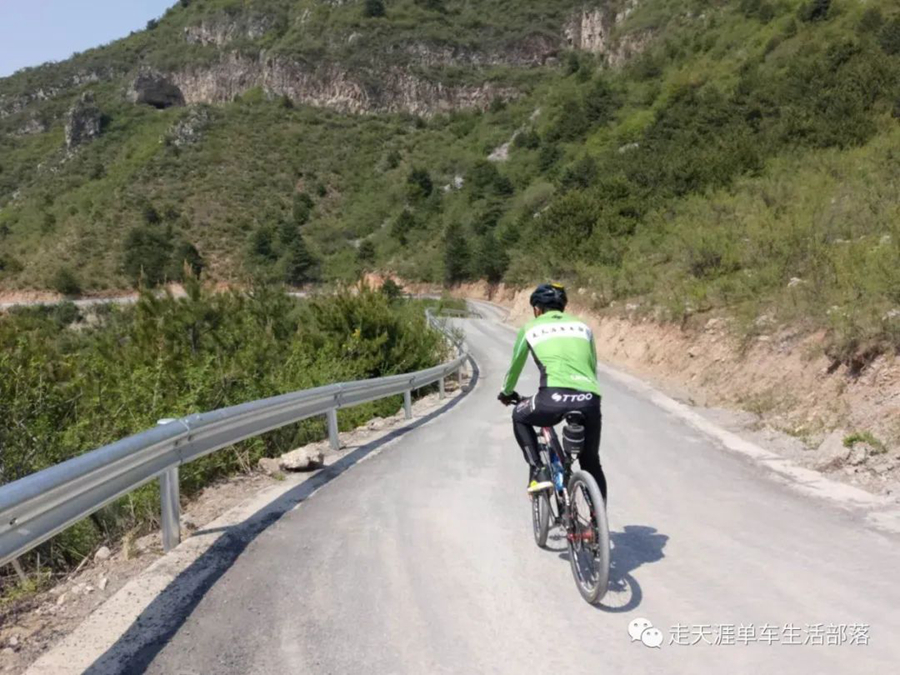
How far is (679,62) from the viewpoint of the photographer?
6769 centimetres

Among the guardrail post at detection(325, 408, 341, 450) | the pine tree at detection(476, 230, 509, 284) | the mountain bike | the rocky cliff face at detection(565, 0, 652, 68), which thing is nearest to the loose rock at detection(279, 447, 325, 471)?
the guardrail post at detection(325, 408, 341, 450)

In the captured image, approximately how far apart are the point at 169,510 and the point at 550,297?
3.33 metres

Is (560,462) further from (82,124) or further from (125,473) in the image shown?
(82,124)

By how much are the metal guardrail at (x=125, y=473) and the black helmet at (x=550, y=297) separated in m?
3.03

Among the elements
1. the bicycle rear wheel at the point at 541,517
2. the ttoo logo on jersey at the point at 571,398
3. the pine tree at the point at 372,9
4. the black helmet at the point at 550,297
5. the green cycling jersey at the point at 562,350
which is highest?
the pine tree at the point at 372,9

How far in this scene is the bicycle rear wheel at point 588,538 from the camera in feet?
13.1

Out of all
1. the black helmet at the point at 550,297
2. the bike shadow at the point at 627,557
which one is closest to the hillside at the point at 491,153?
the bike shadow at the point at 627,557

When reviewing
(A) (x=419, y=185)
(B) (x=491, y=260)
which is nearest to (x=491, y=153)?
(A) (x=419, y=185)

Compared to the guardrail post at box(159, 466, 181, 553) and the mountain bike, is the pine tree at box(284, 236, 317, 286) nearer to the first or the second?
the guardrail post at box(159, 466, 181, 553)

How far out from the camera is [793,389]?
10727 mm

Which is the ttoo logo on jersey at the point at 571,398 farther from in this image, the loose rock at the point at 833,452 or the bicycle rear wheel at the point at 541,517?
the loose rock at the point at 833,452

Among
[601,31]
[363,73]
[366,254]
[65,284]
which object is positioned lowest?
[65,284]

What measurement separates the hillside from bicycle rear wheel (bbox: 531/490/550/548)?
6.61 m

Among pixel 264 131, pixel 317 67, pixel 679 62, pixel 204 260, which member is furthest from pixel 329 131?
pixel 679 62
